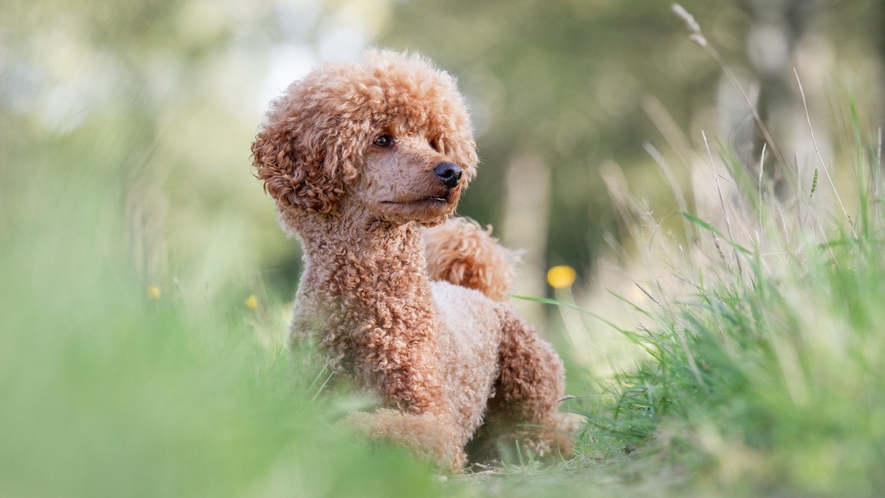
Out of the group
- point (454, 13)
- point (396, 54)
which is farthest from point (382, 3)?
point (396, 54)

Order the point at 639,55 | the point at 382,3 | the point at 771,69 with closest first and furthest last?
the point at 771,69 → the point at 639,55 → the point at 382,3

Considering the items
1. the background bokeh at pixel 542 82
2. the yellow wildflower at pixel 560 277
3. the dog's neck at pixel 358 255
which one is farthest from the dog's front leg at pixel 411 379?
the yellow wildflower at pixel 560 277

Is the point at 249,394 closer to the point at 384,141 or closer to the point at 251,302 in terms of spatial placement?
the point at 384,141

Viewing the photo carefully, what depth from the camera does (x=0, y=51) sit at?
1.72m

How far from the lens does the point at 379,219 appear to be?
306 cm

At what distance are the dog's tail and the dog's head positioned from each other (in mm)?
923

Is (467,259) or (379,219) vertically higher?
(467,259)

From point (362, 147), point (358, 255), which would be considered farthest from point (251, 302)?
point (362, 147)

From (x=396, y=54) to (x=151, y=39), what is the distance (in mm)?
1146

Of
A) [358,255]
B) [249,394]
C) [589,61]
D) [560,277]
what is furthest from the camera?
[589,61]

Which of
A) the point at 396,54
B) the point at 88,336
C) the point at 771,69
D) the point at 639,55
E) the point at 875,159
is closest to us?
the point at 88,336

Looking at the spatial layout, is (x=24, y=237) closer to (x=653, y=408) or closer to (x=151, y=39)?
(x=151, y=39)

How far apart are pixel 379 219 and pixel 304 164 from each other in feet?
1.19

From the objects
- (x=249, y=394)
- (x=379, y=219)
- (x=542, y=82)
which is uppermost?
(x=542, y=82)
